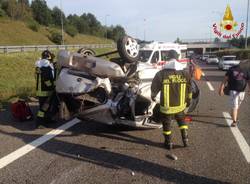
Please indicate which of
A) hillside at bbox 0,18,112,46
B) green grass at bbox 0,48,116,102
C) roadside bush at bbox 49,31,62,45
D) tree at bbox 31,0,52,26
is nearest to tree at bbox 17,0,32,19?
tree at bbox 31,0,52,26

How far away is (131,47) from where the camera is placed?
8570 millimetres

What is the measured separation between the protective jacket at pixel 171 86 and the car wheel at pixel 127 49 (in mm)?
2211

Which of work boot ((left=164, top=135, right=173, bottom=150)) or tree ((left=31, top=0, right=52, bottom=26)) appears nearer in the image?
work boot ((left=164, top=135, right=173, bottom=150))

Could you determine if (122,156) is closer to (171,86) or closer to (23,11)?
(171,86)

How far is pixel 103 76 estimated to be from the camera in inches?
281

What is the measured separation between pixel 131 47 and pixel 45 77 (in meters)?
2.13

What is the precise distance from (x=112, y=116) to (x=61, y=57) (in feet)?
5.39

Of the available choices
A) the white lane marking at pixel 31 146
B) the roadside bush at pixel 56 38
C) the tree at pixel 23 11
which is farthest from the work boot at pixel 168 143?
the tree at pixel 23 11

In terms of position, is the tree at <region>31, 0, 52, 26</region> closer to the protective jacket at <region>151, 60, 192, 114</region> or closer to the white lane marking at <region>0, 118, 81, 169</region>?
the white lane marking at <region>0, 118, 81, 169</region>

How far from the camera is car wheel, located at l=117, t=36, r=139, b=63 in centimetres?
828

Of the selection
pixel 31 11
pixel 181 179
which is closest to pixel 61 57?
pixel 181 179

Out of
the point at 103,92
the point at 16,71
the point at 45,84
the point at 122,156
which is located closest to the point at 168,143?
the point at 122,156

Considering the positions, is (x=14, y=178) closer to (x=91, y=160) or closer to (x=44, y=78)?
(x=91, y=160)

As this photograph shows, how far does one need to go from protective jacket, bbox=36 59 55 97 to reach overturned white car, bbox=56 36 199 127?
2.08 feet
